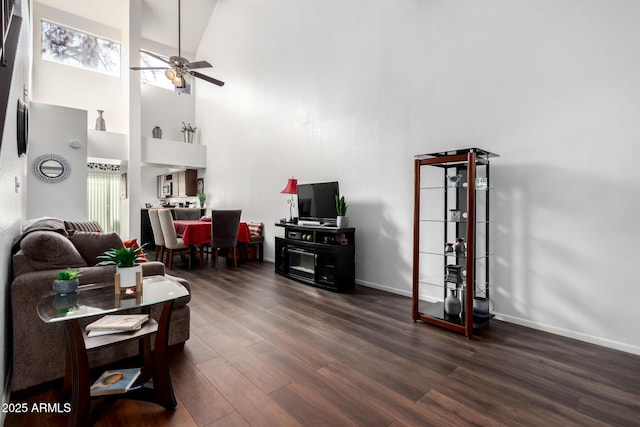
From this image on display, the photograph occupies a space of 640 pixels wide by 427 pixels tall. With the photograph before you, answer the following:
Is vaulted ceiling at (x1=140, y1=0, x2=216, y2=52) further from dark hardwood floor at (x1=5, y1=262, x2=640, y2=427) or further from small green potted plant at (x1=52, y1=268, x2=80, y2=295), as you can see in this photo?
small green potted plant at (x1=52, y1=268, x2=80, y2=295)

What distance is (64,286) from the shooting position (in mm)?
1616

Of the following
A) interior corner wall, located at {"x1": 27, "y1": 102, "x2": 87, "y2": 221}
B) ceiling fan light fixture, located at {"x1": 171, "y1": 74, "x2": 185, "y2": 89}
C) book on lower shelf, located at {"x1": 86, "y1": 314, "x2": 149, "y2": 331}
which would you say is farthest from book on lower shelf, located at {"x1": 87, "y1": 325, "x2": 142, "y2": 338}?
interior corner wall, located at {"x1": 27, "y1": 102, "x2": 87, "y2": 221}

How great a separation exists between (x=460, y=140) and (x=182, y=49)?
332 inches

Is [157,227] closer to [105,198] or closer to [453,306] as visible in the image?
[105,198]

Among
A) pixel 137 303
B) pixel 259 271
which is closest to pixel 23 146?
pixel 137 303

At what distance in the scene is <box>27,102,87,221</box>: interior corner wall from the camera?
5109 mm

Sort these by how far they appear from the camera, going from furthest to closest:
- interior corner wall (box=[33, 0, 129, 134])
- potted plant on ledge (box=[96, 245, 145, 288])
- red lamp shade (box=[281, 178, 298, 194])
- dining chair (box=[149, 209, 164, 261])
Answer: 1. interior corner wall (box=[33, 0, 129, 134])
2. dining chair (box=[149, 209, 164, 261])
3. red lamp shade (box=[281, 178, 298, 194])
4. potted plant on ledge (box=[96, 245, 145, 288])

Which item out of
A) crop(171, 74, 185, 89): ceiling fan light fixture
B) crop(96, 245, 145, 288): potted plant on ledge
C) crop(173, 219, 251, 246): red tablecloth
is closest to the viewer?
crop(96, 245, 145, 288): potted plant on ledge

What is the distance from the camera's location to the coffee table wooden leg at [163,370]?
1608 mm

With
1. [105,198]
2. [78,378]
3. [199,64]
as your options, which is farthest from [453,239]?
[105,198]

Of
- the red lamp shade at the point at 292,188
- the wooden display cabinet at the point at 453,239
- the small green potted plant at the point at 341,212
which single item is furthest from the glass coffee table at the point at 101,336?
the red lamp shade at the point at 292,188

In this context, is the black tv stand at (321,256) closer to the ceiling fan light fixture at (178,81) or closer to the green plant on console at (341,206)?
the green plant on console at (341,206)

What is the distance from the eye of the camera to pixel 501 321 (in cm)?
289

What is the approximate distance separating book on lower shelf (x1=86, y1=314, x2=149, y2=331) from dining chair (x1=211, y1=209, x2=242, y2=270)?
345cm
